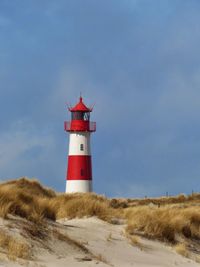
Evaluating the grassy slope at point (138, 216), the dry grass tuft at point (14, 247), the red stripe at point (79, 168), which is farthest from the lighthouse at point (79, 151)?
the dry grass tuft at point (14, 247)

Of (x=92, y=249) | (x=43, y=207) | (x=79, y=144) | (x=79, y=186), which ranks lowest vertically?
(x=92, y=249)

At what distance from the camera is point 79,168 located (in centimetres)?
4759

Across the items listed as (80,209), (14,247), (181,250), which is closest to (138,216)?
(80,209)

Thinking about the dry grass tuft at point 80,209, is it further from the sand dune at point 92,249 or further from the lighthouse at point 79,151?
the lighthouse at point 79,151

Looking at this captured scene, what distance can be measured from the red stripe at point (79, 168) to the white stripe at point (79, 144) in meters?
0.42

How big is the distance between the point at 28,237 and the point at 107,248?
242 cm

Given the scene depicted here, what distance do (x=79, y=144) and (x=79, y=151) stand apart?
1.77 feet

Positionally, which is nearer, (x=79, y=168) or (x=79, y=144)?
(x=79, y=168)

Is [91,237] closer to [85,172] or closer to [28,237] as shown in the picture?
[28,237]

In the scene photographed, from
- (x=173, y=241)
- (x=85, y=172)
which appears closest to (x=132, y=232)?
(x=173, y=241)

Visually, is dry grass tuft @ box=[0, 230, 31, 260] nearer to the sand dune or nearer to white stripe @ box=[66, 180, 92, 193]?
the sand dune

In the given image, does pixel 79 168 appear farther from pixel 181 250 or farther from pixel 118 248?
pixel 118 248

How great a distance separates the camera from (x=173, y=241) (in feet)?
56.6

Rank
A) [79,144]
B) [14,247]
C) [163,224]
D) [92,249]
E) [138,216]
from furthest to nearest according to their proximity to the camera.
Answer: [79,144] < [138,216] < [163,224] < [92,249] < [14,247]
